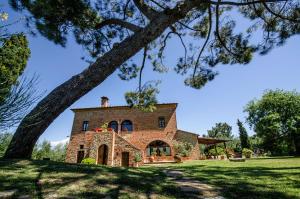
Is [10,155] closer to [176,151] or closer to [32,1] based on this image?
[32,1]

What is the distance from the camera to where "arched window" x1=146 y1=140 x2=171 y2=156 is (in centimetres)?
1961

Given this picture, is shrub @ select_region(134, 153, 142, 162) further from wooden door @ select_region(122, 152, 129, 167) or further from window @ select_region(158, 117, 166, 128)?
window @ select_region(158, 117, 166, 128)

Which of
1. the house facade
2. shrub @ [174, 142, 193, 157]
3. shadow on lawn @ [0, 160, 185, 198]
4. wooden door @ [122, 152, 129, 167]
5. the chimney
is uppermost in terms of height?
the chimney

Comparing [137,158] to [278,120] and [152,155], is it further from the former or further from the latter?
[278,120]

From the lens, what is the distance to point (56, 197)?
9.09ft

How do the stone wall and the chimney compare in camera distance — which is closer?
the stone wall

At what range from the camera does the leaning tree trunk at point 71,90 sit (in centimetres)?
443

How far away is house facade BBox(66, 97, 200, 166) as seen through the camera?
56.2 ft

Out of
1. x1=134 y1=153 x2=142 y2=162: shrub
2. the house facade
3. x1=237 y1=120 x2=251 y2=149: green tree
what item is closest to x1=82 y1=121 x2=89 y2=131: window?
the house facade

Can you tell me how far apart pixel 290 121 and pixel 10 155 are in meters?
22.1

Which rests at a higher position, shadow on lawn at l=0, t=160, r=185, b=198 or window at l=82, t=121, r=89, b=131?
window at l=82, t=121, r=89, b=131

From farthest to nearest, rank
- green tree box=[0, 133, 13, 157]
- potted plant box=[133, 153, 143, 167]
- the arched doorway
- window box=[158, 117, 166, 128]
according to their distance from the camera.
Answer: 1. window box=[158, 117, 166, 128]
2. the arched doorway
3. potted plant box=[133, 153, 143, 167]
4. green tree box=[0, 133, 13, 157]

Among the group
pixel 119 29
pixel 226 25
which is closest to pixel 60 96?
pixel 119 29

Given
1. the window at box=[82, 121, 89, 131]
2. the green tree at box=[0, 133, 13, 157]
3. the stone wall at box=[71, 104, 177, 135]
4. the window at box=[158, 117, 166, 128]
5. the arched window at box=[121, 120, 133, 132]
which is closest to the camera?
the green tree at box=[0, 133, 13, 157]
